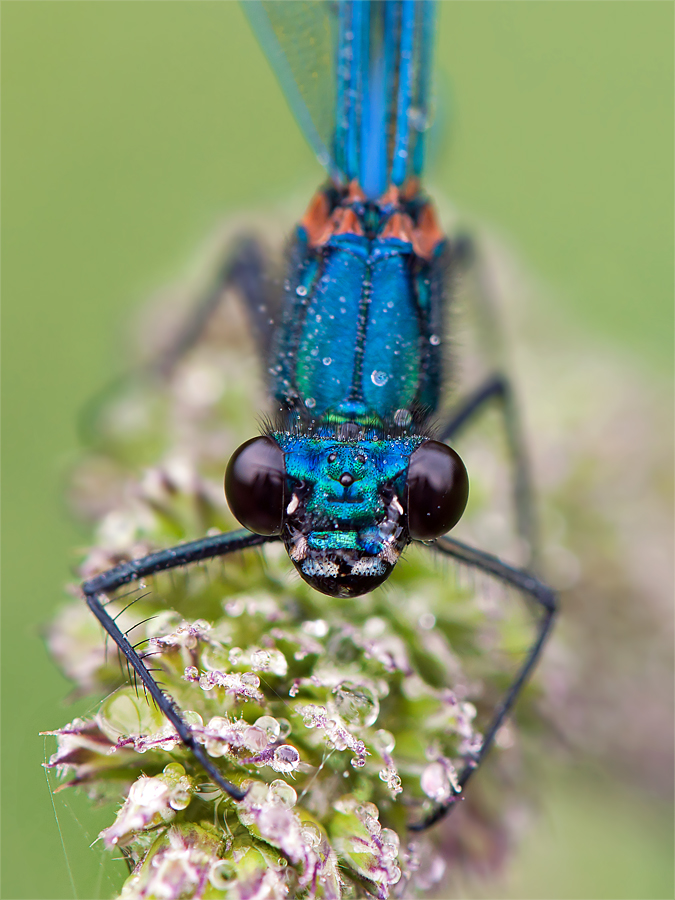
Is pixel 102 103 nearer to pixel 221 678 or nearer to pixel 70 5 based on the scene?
pixel 70 5

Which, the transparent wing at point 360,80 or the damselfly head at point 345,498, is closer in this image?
the damselfly head at point 345,498

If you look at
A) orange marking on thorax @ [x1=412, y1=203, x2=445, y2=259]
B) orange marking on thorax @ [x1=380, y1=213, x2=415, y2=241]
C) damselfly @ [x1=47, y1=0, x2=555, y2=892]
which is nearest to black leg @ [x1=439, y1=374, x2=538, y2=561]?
damselfly @ [x1=47, y1=0, x2=555, y2=892]

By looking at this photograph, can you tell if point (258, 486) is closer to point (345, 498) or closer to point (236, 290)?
point (345, 498)

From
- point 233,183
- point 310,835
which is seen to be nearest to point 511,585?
point 310,835

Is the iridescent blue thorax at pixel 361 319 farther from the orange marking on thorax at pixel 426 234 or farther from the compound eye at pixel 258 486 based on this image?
the compound eye at pixel 258 486

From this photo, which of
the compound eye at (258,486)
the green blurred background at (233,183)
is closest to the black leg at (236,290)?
the green blurred background at (233,183)

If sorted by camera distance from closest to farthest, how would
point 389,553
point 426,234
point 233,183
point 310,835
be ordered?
point 310,835 < point 389,553 < point 426,234 < point 233,183
